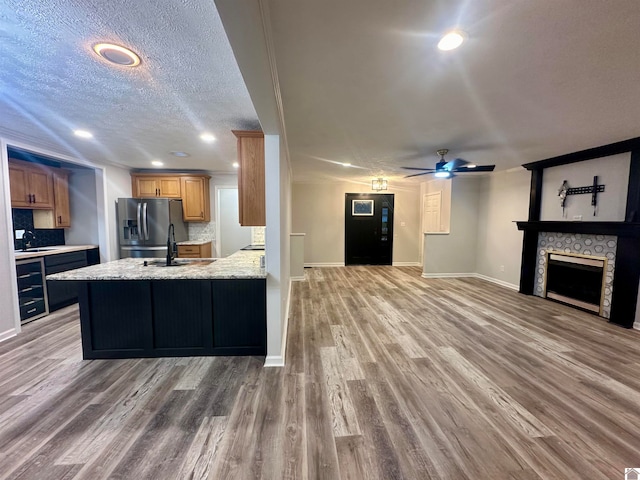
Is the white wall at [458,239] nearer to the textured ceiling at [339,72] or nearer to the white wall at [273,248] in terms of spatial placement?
the textured ceiling at [339,72]

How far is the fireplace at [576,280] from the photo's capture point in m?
3.75

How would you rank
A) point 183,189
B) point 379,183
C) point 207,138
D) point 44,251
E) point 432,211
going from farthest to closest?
point 432,211 < point 379,183 < point 183,189 < point 44,251 < point 207,138

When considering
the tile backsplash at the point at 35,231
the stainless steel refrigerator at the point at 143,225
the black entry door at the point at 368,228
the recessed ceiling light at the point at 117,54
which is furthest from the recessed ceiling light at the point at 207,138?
the black entry door at the point at 368,228

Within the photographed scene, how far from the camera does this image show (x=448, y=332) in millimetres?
3201

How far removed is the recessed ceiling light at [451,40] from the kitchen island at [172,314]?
2.20 meters

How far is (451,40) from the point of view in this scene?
1479 mm

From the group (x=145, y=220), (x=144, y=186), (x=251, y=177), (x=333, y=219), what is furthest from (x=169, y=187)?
(x=333, y=219)

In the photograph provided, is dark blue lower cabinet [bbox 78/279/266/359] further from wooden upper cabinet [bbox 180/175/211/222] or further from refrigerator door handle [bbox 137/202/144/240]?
wooden upper cabinet [bbox 180/175/211/222]

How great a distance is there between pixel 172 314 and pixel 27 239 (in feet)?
10.8

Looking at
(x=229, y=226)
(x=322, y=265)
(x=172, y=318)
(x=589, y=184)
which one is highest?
(x=589, y=184)

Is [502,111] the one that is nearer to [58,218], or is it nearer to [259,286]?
[259,286]

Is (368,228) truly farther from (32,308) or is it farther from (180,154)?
(32,308)

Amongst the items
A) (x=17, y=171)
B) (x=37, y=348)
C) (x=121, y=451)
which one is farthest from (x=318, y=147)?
(x=17, y=171)

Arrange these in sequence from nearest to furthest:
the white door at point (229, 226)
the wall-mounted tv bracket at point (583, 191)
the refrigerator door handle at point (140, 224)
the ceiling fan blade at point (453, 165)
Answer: the ceiling fan blade at point (453, 165), the wall-mounted tv bracket at point (583, 191), the refrigerator door handle at point (140, 224), the white door at point (229, 226)
